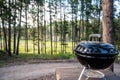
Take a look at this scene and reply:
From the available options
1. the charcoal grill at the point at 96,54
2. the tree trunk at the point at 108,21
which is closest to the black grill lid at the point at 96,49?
the charcoal grill at the point at 96,54

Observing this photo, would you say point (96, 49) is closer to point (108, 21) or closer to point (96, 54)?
point (96, 54)

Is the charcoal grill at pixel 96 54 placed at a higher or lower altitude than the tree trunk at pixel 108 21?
lower

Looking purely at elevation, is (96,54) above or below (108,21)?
below

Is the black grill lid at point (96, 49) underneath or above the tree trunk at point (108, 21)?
underneath

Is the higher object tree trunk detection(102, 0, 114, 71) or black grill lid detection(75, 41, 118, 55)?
tree trunk detection(102, 0, 114, 71)

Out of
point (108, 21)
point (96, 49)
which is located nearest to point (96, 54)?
point (96, 49)

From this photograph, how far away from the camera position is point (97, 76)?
4172 millimetres

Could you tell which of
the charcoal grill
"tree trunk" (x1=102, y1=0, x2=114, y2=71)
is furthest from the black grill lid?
"tree trunk" (x1=102, y1=0, x2=114, y2=71)

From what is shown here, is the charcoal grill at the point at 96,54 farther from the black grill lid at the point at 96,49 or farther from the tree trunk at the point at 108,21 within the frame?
the tree trunk at the point at 108,21

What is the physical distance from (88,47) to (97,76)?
2.58 feet

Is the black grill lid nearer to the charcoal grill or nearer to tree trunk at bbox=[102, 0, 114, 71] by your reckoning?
the charcoal grill

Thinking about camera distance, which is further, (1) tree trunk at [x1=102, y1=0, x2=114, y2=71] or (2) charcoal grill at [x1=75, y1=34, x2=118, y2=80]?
(1) tree trunk at [x1=102, y1=0, x2=114, y2=71]

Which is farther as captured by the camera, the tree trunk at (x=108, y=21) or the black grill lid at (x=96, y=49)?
the tree trunk at (x=108, y=21)

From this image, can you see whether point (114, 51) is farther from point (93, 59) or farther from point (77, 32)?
point (77, 32)
